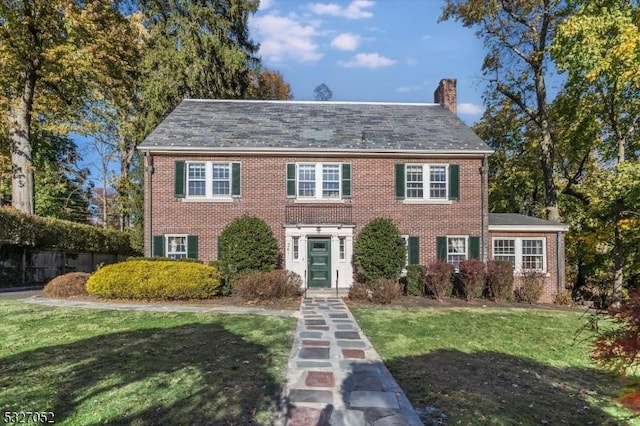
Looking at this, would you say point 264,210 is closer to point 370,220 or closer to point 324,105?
point 370,220

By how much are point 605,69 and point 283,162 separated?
455 inches

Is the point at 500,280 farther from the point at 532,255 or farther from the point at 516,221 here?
the point at 516,221

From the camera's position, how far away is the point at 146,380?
540 cm

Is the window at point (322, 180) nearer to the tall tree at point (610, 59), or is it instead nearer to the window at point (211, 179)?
the window at point (211, 179)

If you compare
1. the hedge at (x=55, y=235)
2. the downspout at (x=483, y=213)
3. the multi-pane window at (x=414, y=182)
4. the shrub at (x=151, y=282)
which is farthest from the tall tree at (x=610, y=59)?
the hedge at (x=55, y=235)

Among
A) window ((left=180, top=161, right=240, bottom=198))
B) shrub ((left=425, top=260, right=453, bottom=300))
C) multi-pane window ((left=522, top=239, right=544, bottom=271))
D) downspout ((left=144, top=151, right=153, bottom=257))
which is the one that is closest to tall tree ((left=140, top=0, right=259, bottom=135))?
downspout ((left=144, top=151, right=153, bottom=257))

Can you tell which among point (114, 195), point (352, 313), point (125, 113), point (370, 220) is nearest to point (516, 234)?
point (370, 220)

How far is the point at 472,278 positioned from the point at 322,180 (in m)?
6.58

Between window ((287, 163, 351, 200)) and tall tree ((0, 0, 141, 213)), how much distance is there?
10.7m

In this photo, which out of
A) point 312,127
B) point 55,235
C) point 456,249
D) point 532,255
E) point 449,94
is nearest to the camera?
point 532,255

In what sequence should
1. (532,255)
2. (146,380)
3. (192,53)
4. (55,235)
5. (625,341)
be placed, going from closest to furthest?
(625,341)
(146,380)
(532,255)
(55,235)
(192,53)

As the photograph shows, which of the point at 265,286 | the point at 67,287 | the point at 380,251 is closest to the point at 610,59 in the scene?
the point at 380,251

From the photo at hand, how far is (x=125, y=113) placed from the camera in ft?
93.0

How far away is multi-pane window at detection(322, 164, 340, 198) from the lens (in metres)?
17.1
